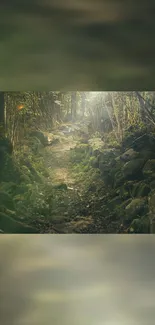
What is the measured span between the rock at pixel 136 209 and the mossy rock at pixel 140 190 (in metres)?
0.03

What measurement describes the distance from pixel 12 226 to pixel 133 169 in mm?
897

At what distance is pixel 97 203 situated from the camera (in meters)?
2.82

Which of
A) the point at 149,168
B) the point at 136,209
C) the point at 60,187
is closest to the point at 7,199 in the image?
the point at 60,187

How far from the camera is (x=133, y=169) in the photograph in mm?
2842

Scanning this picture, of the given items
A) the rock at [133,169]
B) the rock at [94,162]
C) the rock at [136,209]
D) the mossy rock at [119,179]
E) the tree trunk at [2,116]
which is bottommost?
the rock at [136,209]

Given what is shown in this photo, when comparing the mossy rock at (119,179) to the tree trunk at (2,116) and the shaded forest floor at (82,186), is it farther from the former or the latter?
the tree trunk at (2,116)

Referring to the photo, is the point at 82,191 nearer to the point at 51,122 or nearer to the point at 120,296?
the point at 51,122

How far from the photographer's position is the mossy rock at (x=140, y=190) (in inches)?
111

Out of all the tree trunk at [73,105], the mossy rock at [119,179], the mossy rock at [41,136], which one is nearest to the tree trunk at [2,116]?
the mossy rock at [41,136]

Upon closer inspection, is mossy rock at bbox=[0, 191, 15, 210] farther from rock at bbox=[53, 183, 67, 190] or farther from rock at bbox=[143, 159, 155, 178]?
rock at bbox=[143, 159, 155, 178]

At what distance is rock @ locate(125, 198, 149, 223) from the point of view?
9.23 feet

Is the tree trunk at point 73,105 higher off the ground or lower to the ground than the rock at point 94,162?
higher

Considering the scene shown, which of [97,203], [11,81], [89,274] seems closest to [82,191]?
[97,203]

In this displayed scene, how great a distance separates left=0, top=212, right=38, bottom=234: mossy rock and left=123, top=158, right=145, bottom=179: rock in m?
0.72
